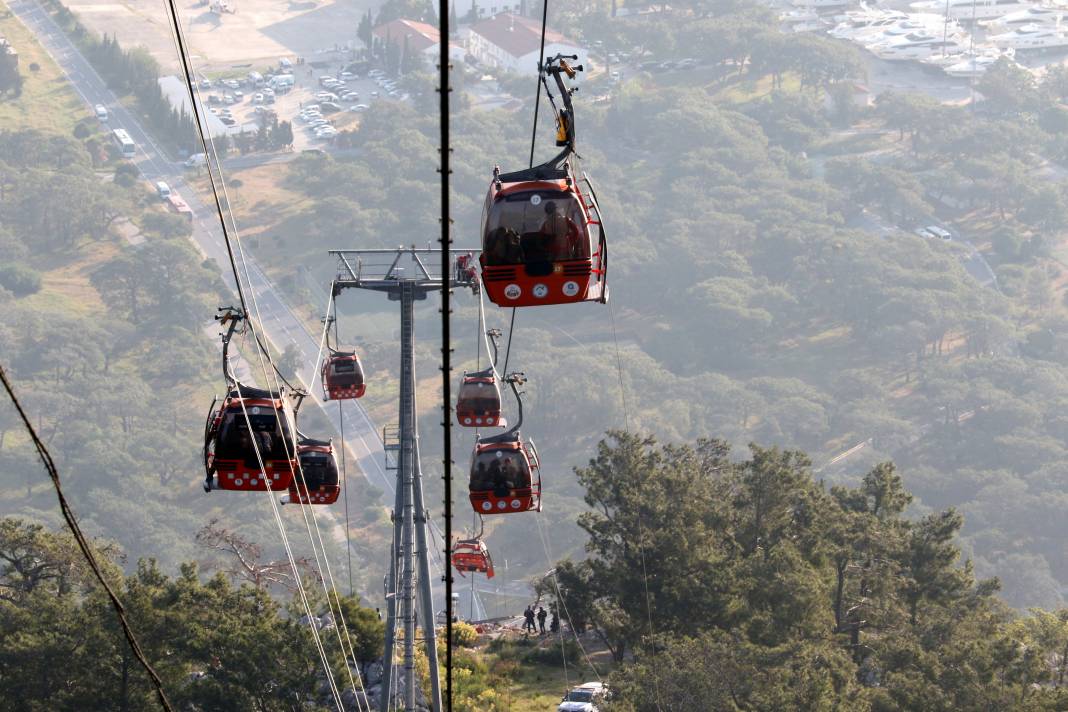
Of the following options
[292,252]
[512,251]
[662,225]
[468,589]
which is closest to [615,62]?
[662,225]

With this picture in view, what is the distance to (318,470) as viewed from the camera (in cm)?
3011

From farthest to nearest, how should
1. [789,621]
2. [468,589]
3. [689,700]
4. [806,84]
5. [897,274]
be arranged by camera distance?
[806,84]
[897,274]
[468,589]
[789,621]
[689,700]

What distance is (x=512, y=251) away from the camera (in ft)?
71.6

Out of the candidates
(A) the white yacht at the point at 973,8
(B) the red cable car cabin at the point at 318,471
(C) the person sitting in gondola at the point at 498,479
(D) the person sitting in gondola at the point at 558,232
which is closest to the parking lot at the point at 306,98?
(A) the white yacht at the point at 973,8

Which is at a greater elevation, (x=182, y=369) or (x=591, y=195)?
(x=591, y=195)

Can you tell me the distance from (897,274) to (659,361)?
17660 mm

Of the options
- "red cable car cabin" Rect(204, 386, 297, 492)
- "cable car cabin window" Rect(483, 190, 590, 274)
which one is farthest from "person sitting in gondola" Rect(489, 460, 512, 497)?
"cable car cabin window" Rect(483, 190, 590, 274)

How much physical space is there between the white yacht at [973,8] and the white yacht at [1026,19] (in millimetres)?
926

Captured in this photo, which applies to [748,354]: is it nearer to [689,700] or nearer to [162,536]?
[162,536]

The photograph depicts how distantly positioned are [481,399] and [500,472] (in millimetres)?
4055

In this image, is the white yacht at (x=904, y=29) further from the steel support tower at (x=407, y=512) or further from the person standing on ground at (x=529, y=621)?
the steel support tower at (x=407, y=512)

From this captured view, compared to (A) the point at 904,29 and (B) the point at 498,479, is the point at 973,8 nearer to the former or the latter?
(A) the point at 904,29

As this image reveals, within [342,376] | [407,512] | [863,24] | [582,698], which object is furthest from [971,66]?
[407,512]

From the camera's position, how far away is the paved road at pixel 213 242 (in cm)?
10206
